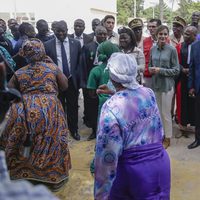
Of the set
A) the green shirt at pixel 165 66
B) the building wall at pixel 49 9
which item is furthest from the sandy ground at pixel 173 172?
the building wall at pixel 49 9

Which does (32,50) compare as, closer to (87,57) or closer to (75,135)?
(87,57)

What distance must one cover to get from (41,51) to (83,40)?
10.9 feet

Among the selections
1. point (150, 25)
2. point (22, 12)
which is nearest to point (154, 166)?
point (150, 25)

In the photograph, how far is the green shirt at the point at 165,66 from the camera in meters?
4.93

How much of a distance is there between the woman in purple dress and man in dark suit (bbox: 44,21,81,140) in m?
3.03

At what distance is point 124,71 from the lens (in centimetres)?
247

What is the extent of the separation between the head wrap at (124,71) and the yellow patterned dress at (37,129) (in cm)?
141

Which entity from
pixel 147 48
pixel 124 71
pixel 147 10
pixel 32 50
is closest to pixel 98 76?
pixel 32 50

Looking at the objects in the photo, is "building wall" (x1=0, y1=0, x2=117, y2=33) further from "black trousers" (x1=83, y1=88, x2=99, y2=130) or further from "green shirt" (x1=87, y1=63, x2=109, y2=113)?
"green shirt" (x1=87, y1=63, x2=109, y2=113)

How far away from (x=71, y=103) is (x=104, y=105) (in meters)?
3.35

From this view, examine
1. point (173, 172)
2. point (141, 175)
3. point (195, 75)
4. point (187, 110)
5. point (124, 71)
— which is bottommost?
point (173, 172)

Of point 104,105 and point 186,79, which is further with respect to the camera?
point 186,79

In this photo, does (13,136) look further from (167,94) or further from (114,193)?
(167,94)

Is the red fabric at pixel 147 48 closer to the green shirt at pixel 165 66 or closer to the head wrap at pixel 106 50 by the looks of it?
the green shirt at pixel 165 66
